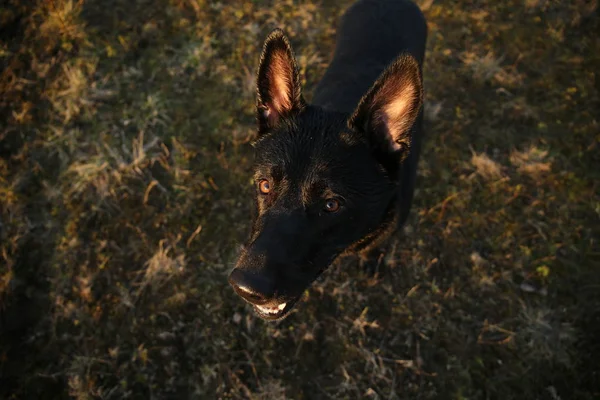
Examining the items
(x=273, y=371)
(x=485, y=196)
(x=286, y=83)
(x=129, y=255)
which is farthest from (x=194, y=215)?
(x=485, y=196)

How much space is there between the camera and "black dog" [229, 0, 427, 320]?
6.65ft

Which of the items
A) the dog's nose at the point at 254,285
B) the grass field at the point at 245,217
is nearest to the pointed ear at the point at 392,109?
the dog's nose at the point at 254,285

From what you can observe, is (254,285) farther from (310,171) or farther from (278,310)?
(310,171)

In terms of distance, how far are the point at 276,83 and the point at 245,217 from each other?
1.78 meters

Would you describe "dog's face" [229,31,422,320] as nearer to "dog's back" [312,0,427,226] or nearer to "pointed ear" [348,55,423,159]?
"pointed ear" [348,55,423,159]

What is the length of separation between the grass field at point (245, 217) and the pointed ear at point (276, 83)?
1.56 meters

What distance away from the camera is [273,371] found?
10.9 ft

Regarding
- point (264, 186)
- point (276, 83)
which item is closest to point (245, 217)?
point (264, 186)

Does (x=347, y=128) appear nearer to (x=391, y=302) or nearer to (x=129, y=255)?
(x=391, y=302)

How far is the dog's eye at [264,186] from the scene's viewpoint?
7.78ft

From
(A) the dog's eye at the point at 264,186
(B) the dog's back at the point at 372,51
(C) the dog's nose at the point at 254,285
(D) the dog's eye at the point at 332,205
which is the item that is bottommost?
(C) the dog's nose at the point at 254,285

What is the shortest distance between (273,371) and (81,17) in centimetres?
471

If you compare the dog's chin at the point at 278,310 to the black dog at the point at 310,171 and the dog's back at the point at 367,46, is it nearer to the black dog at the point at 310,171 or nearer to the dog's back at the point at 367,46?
the black dog at the point at 310,171

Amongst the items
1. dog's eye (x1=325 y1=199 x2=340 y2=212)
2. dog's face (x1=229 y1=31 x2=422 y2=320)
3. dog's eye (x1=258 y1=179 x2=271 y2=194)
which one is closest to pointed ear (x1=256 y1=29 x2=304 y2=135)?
dog's face (x1=229 y1=31 x2=422 y2=320)
